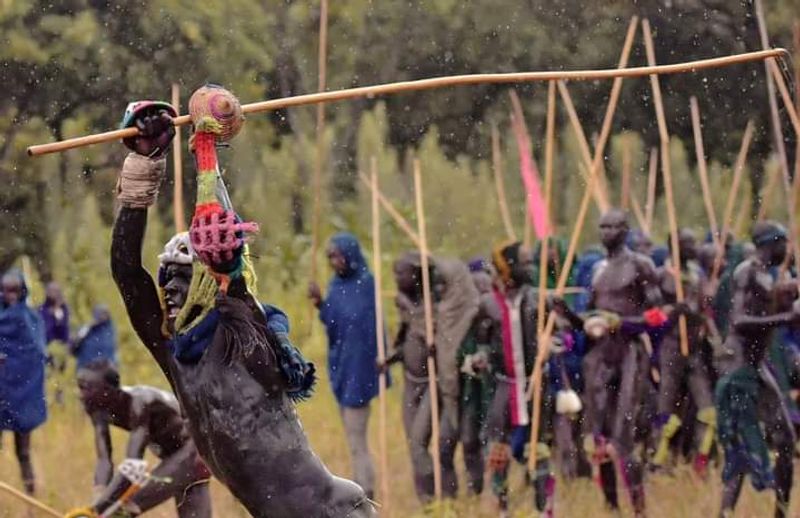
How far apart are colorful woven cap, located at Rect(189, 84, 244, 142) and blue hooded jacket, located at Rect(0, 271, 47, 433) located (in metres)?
6.84

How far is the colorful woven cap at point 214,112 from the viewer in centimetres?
627

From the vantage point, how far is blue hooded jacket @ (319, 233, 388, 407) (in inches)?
480

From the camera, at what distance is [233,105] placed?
20.7 ft

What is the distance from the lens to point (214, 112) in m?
6.28

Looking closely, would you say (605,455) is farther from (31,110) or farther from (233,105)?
(31,110)

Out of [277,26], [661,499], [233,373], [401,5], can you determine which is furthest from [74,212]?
[233,373]

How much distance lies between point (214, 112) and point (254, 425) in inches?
33.7

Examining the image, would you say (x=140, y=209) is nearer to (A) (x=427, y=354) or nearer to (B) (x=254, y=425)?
(B) (x=254, y=425)

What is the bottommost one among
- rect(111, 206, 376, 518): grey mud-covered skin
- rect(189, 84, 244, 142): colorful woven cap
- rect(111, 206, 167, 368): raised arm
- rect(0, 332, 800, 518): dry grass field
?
rect(0, 332, 800, 518): dry grass field

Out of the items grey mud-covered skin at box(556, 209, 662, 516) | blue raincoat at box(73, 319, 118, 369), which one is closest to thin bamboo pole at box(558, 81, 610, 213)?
grey mud-covered skin at box(556, 209, 662, 516)

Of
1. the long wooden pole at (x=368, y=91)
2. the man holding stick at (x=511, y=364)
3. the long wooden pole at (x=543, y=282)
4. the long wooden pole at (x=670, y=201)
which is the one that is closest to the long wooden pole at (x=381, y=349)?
the man holding stick at (x=511, y=364)

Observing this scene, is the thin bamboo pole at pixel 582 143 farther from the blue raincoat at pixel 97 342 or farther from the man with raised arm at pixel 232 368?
the man with raised arm at pixel 232 368

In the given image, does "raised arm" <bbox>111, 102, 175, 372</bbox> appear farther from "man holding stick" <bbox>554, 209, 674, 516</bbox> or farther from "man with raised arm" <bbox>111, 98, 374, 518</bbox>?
"man holding stick" <bbox>554, 209, 674, 516</bbox>

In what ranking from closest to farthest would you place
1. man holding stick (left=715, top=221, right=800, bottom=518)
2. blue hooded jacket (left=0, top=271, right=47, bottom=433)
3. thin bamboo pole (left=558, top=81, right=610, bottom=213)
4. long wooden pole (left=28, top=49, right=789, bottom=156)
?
long wooden pole (left=28, top=49, right=789, bottom=156) → man holding stick (left=715, top=221, right=800, bottom=518) → thin bamboo pole (left=558, top=81, right=610, bottom=213) → blue hooded jacket (left=0, top=271, right=47, bottom=433)
